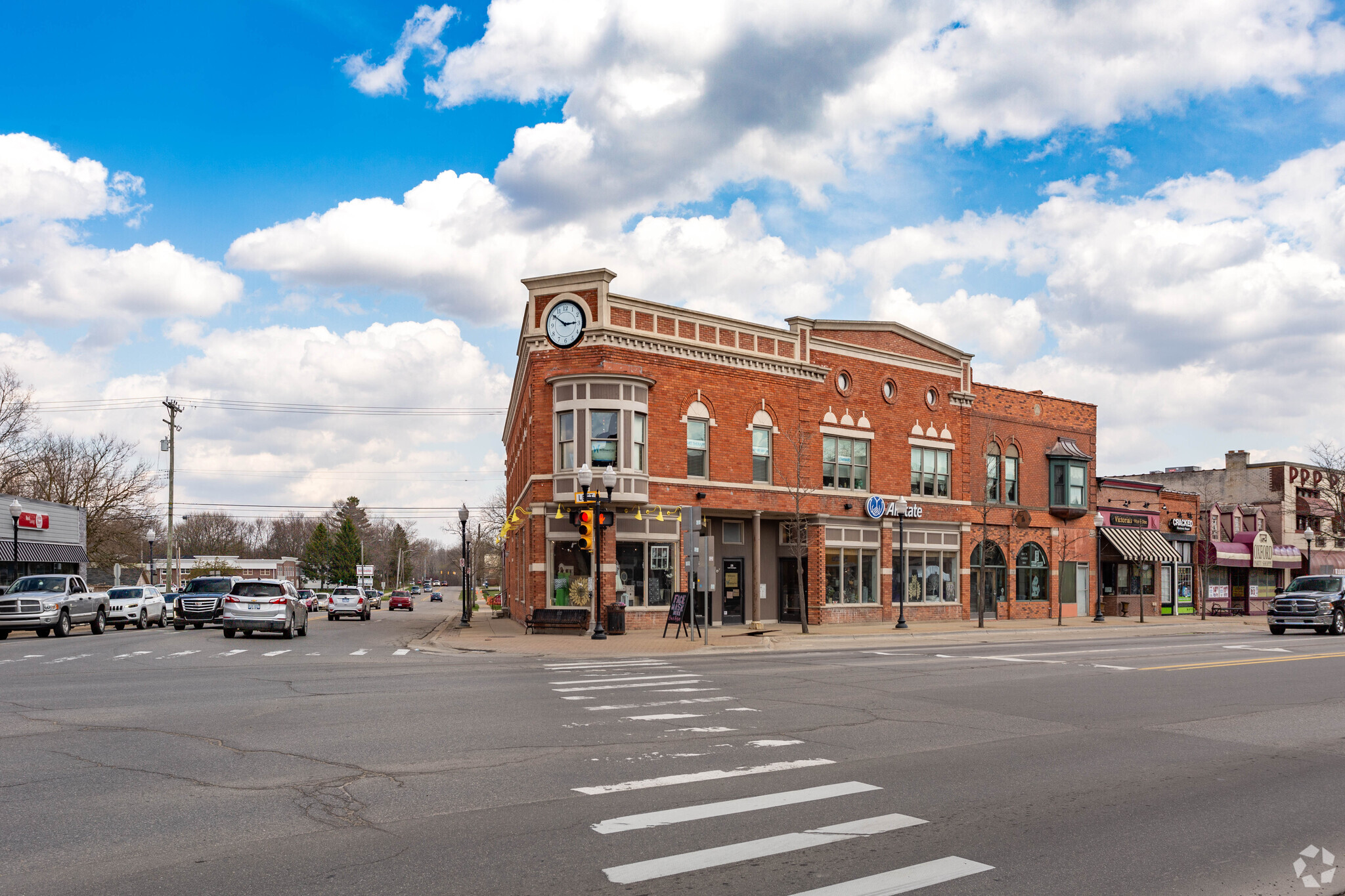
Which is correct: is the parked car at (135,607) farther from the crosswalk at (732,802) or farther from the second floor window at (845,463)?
the crosswalk at (732,802)

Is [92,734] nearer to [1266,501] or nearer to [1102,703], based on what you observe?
[1102,703]

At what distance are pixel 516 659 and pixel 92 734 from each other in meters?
11.4

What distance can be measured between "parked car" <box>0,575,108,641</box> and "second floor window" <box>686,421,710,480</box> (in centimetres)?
2001

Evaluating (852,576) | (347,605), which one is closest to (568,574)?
(852,576)

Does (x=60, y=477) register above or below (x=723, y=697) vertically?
above

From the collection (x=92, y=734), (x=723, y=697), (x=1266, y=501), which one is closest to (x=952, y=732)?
(x=723, y=697)

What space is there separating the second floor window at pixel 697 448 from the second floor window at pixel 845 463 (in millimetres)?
5316

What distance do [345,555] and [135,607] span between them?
89911 millimetres

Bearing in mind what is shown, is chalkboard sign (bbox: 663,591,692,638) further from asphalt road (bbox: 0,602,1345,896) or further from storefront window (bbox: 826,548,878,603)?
asphalt road (bbox: 0,602,1345,896)

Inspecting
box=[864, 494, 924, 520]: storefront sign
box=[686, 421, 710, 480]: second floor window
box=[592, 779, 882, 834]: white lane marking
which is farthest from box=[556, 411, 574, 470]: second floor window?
box=[592, 779, 882, 834]: white lane marking

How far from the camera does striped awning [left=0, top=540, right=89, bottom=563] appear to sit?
39625 mm

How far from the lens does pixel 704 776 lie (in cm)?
854

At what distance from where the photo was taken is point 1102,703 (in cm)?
1384

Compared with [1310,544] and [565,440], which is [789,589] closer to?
[565,440]
